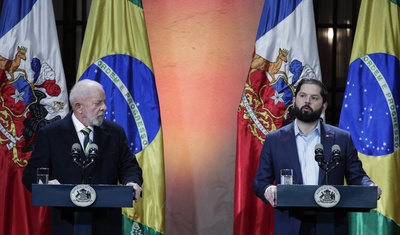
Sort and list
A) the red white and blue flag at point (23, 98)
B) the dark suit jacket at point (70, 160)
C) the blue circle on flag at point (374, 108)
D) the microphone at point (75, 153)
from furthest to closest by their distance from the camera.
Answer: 1. the blue circle on flag at point (374, 108)
2. the red white and blue flag at point (23, 98)
3. the dark suit jacket at point (70, 160)
4. the microphone at point (75, 153)

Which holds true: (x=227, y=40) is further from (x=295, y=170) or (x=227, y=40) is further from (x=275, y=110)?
(x=295, y=170)

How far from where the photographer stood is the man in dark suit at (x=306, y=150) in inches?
195

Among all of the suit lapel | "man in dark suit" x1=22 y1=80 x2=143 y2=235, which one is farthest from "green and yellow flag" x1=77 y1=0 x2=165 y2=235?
the suit lapel

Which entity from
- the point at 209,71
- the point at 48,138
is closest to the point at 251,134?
the point at 209,71

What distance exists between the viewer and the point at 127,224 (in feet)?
22.0

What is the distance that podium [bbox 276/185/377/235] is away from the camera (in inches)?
171

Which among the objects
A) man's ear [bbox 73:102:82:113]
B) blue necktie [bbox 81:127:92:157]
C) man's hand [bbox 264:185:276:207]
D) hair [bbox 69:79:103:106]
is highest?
hair [bbox 69:79:103:106]

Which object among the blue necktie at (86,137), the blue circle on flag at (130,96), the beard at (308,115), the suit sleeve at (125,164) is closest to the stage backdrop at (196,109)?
the blue circle on flag at (130,96)

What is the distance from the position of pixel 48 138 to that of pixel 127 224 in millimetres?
1976

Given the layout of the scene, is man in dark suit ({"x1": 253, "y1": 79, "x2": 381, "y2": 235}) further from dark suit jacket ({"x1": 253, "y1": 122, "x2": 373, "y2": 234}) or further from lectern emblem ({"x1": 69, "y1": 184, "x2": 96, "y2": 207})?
lectern emblem ({"x1": 69, "y1": 184, "x2": 96, "y2": 207})

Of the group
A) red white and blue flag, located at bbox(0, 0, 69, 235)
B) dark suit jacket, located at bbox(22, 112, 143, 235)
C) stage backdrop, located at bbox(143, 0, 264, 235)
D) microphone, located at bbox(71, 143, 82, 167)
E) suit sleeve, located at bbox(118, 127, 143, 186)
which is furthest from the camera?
stage backdrop, located at bbox(143, 0, 264, 235)

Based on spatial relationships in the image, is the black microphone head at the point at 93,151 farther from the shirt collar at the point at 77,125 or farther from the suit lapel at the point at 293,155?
the suit lapel at the point at 293,155

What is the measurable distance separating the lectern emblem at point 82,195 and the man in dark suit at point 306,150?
3.78 feet

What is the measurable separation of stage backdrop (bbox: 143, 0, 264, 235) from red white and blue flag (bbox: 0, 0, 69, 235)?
4.01 feet
